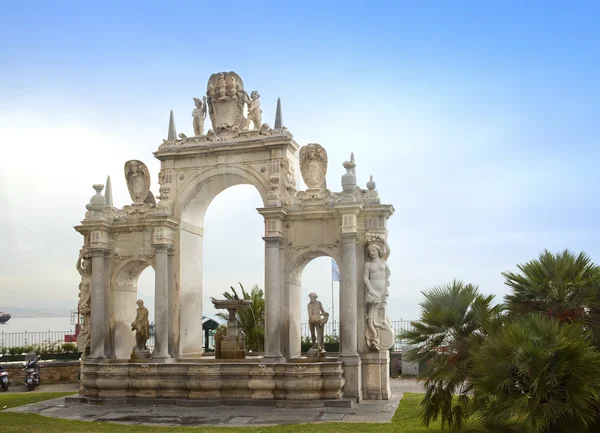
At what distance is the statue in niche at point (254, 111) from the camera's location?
2148 cm

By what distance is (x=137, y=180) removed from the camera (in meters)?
22.6

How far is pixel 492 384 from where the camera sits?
1030cm

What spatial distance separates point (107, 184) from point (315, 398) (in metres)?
9.98

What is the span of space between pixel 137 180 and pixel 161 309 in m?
4.54

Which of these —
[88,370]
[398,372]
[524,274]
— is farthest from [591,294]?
[398,372]

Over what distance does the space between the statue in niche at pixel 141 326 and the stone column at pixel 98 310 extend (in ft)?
3.26

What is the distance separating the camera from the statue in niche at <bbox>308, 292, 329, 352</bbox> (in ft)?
65.3

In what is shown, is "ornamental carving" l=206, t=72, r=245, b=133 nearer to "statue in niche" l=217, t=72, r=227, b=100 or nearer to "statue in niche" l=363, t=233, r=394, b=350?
"statue in niche" l=217, t=72, r=227, b=100

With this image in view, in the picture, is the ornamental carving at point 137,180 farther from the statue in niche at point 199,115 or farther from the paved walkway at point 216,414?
the paved walkway at point 216,414

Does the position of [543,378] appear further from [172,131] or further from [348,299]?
[172,131]

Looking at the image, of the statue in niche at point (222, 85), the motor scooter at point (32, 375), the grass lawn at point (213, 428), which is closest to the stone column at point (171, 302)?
the grass lawn at point (213, 428)

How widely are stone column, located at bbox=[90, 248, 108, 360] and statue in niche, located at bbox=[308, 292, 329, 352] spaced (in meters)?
6.65

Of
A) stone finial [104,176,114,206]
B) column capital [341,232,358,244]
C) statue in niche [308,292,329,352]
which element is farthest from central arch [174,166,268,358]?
statue in niche [308,292,329,352]

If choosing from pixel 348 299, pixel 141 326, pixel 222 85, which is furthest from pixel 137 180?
pixel 348 299
